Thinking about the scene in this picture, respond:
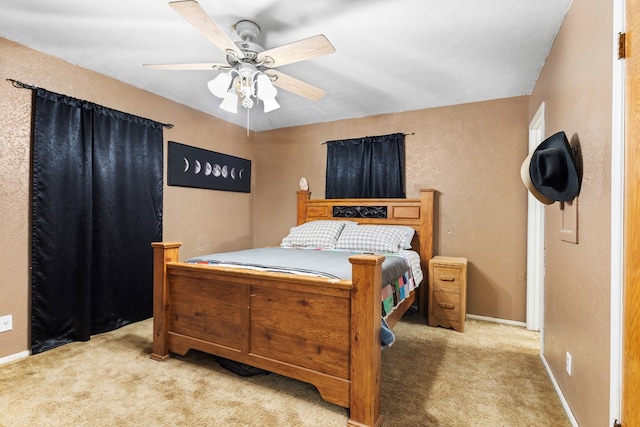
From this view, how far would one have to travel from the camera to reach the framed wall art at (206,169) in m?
3.59

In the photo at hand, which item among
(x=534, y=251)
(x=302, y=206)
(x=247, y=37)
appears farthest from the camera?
(x=302, y=206)

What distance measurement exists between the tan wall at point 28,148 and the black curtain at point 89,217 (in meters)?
0.07

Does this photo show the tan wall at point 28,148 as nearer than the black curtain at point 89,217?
Yes

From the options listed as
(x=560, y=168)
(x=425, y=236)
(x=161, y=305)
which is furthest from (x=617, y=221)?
(x=161, y=305)

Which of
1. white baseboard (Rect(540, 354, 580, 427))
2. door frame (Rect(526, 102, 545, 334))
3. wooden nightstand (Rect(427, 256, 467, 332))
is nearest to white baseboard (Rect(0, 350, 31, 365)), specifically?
wooden nightstand (Rect(427, 256, 467, 332))

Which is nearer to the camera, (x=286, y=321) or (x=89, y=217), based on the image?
(x=286, y=321)

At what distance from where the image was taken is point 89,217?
2779mm

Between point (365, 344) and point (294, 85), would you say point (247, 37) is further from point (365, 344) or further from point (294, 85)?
point (365, 344)

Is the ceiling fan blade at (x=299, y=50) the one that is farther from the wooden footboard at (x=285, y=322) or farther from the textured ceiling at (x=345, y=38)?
the wooden footboard at (x=285, y=322)

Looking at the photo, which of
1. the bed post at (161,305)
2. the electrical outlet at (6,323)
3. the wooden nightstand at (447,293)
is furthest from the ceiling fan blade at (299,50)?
the electrical outlet at (6,323)

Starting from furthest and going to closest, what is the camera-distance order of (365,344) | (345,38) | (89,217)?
(89,217), (345,38), (365,344)

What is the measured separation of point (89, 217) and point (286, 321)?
2.06 meters

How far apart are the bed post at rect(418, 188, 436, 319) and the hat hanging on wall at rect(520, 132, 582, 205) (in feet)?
5.35

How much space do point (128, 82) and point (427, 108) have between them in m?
3.11
